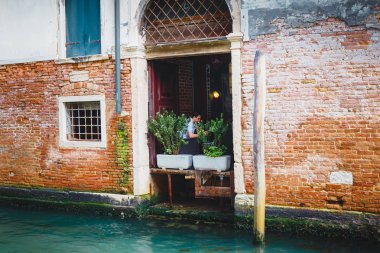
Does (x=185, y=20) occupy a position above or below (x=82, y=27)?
below

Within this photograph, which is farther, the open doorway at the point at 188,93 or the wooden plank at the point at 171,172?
the open doorway at the point at 188,93

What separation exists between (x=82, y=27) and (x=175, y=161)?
3.44 meters

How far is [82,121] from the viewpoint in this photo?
9.43 m

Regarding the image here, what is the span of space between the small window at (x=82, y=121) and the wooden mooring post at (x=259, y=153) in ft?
12.0

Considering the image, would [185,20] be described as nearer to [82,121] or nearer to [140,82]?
[140,82]

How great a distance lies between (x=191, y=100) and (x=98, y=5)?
10.0ft

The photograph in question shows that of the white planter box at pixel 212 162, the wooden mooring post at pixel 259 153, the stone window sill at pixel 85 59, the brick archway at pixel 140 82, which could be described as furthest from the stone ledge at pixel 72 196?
the wooden mooring post at pixel 259 153

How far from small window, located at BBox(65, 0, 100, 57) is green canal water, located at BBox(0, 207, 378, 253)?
134 inches

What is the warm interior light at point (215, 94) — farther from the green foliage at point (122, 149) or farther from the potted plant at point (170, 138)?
the green foliage at point (122, 149)

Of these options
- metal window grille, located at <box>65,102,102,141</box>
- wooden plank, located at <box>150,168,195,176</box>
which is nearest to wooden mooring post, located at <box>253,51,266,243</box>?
wooden plank, located at <box>150,168,195,176</box>

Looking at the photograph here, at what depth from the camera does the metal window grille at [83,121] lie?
911 centimetres

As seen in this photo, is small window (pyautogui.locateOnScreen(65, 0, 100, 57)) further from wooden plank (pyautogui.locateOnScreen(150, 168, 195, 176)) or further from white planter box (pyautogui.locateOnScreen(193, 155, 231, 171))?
white planter box (pyautogui.locateOnScreen(193, 155, 231, 171))

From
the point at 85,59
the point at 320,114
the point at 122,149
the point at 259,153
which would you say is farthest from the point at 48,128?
the point at 320,114

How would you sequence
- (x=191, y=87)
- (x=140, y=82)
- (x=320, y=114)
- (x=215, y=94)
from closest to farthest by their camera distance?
(x=320, y=114), (x=140, y=82), (x=191, y=87), (x=215, y=94)
